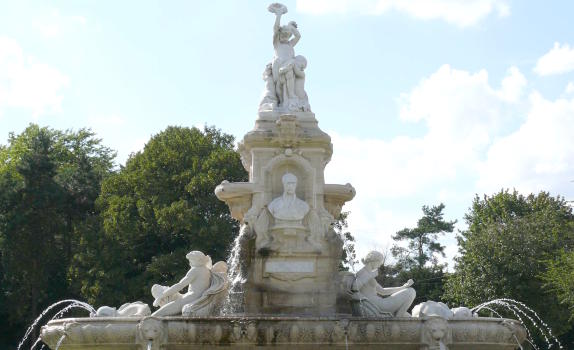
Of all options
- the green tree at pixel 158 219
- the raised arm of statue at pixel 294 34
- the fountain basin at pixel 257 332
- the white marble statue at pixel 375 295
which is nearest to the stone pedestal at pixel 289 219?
the white marble statue at pixel 375 295

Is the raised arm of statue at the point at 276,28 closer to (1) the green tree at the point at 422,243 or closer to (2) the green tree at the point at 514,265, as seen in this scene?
(2) the green tree at the point at 514,265

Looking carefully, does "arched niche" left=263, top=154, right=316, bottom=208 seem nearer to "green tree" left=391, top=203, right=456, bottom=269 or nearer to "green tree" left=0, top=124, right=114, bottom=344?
"green tree" left=0, top=124, right=114, bottom=344

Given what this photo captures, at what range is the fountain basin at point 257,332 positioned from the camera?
13234 millimetres

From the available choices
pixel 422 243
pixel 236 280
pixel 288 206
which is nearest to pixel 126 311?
pixel 236 280

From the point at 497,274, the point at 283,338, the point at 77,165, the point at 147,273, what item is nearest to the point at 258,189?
the point at 283,338

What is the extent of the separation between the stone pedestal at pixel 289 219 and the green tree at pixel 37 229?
2369 cm

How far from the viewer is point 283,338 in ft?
43.5

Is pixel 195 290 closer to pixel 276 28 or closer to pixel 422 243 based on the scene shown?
pixel 276 28

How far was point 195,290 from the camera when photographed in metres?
15.2

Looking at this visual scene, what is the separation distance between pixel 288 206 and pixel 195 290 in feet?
7.43

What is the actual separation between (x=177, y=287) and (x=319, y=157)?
11.8 ft

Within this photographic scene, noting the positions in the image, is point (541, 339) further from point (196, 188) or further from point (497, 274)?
point (196, 188)

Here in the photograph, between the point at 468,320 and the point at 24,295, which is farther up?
the point at 24,295

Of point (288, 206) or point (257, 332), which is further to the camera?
point (288, 206)
